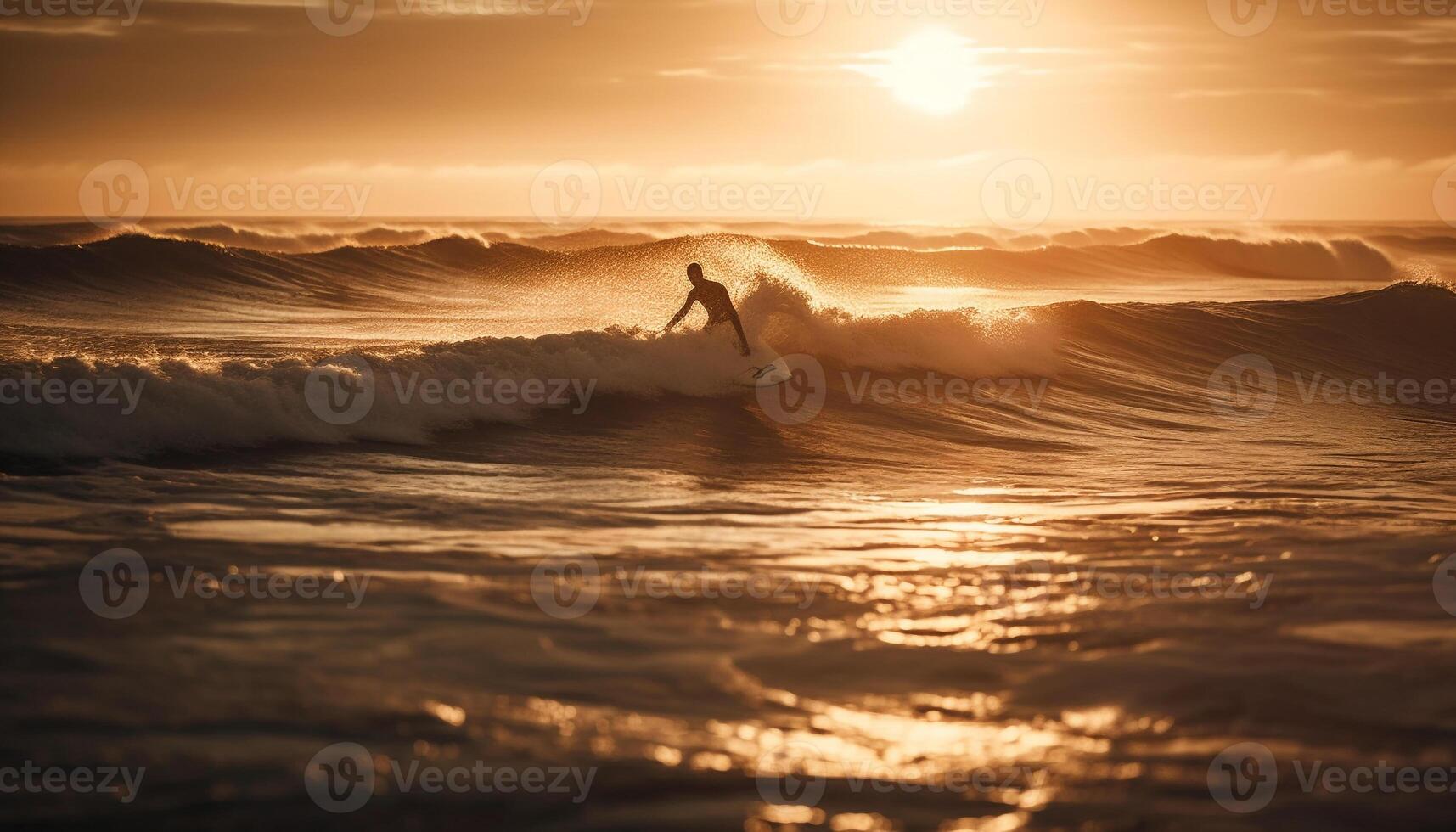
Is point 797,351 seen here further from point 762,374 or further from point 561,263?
point 561,263

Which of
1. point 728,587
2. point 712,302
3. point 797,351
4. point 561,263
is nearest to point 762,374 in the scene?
point 712,302

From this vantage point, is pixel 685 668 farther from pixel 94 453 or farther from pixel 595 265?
pixel 595 265

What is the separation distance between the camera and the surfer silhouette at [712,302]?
14859 mm

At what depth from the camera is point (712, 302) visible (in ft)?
50.5

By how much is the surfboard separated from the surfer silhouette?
20cm

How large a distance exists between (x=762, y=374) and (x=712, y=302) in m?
1.11

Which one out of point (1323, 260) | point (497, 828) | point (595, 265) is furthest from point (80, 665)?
point (1323, 260)

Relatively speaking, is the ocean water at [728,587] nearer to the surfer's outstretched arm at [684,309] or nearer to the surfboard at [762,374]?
the surfboard at [762,374]

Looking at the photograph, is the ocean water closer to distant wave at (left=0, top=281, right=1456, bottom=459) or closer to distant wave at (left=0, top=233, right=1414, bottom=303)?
distant wave at (left=0, top=281, right=1456, bottom=459)

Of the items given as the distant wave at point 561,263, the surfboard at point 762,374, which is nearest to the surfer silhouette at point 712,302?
the surfboard at point 762,374

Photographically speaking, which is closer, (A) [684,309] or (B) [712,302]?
(A) [684,309]

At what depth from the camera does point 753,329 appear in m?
16.8

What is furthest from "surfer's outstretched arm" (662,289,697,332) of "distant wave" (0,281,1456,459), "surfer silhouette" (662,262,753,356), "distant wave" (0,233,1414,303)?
"distant wave" (0,233,1414,303)

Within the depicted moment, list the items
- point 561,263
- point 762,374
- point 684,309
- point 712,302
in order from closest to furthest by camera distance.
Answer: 1. point 684,309
2. point 712,302
3. point 762,374
4. point 561,263
